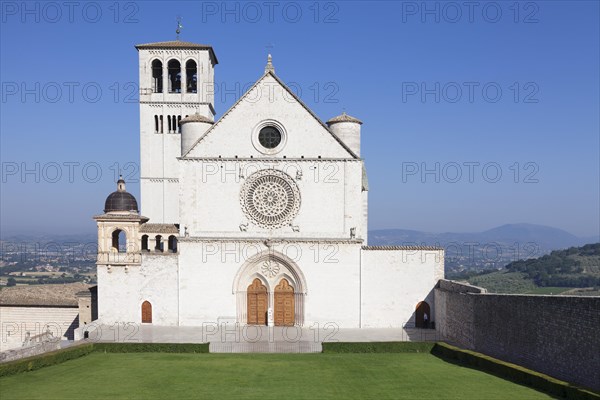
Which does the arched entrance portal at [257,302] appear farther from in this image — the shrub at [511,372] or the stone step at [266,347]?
the shrub at [511,372]

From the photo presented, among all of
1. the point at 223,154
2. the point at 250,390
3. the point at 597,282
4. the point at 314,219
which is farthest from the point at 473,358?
the point at 597,282

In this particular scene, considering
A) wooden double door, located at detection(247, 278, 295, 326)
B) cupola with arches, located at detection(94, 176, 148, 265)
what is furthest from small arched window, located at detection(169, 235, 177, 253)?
wooden double door, located at detection(247, 278, 295, 326)

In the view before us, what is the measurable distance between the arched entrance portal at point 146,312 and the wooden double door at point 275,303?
19.7 feet

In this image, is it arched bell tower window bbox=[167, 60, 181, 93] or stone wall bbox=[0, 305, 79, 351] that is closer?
stone wall bbox=[0, 305, 79, 351]

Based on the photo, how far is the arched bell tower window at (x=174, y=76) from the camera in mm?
47284

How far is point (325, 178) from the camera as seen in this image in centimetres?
3722

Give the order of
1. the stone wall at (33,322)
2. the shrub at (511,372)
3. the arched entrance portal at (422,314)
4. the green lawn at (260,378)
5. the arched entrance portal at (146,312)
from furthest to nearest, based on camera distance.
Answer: the stone wall at (33,322)
the arched entrance portal at (146,312)
the arched entrance portal at (422,314)
the green lawn at (260,378)
the shrub at (511,372)

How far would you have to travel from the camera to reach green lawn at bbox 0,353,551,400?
69.2 feet

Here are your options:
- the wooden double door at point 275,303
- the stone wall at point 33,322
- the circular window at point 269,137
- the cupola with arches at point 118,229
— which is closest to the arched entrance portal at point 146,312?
the cupola with arches at point 118,229

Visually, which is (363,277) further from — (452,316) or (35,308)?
(35,308)

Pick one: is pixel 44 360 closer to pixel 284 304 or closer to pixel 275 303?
pixel 275 303

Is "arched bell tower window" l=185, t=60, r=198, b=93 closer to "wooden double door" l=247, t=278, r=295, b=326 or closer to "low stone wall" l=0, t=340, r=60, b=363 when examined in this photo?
"wooden double door" l=247, t=278, r=295, b=326

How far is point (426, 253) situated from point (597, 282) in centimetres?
9565

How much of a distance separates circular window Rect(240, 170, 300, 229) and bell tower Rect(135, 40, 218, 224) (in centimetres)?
1008
